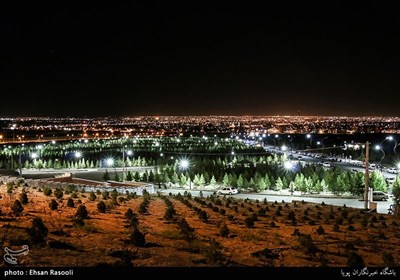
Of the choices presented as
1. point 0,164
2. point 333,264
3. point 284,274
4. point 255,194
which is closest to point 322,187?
point 255,194

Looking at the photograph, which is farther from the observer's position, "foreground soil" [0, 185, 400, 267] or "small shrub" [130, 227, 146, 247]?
"small shrub" [130, 227, 146, 247]

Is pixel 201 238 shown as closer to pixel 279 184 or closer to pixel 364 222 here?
pixel 364 222

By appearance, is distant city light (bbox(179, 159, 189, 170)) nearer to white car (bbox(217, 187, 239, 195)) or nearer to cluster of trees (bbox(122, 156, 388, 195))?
cluster of trees (bbox(122, 156, 388, 195))

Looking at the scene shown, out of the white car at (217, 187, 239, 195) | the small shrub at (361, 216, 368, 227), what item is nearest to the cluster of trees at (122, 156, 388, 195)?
the white car at (217, 187, 239, 195)

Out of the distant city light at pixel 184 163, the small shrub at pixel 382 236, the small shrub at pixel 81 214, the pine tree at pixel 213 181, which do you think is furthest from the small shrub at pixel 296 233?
the distant city light at pixel 184 163

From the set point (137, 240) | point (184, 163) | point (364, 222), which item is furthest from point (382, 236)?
point (184, 163)

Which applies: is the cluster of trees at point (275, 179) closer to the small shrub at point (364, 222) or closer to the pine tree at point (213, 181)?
the pine tree at point (213, 181)

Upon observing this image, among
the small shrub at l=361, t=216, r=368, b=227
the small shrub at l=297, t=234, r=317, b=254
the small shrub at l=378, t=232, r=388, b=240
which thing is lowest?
the small shrub at l=361, t=216, r=368, b=227

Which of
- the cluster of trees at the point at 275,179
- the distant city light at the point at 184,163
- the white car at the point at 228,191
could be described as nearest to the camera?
the cluster of trees at the point at 275,179
